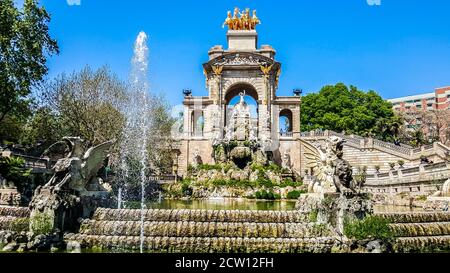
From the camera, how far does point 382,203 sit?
2753 centimetres

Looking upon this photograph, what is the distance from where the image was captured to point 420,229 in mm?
13398

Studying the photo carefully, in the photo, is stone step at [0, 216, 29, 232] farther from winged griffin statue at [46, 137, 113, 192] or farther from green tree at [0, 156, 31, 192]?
green tree at [0, 156, 31, 192]

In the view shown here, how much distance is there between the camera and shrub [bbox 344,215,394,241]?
39.3 feet

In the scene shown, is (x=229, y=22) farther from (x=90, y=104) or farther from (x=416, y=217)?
(x=416, y=217)

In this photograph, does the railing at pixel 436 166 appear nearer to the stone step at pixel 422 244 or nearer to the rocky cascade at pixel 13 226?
the stone step at pixel 422 244

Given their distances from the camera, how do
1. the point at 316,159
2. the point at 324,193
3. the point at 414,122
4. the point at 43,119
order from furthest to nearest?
the point at 414,122, the point at 43,119, the point at 316,159, the point at 324,193

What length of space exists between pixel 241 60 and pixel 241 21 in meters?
7.50

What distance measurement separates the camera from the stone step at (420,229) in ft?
42.5

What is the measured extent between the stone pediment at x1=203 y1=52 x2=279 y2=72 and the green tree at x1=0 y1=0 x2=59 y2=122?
2578 centimetres

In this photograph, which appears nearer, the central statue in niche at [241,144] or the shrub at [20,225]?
the shrub at [20,225]

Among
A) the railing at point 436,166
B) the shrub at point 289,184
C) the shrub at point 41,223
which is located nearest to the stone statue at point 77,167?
the shrub at point 41,223
